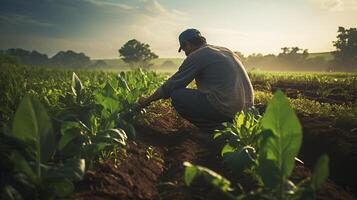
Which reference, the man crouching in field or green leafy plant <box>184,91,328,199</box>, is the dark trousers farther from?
green leafy plant <box>184,91,328,199</box>

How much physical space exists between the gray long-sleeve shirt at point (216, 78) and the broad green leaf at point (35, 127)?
244 cm

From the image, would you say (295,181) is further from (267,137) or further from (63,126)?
(63,126)

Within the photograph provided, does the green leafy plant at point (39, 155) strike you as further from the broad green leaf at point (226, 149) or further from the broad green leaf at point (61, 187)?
the broad green leaf at point (226, 149)

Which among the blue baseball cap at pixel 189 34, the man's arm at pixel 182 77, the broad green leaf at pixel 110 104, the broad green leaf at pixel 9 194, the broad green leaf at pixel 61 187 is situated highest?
the blue baseball cap at pixel 189 34

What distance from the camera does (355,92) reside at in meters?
11.2

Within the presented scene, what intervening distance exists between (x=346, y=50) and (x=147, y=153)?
55063 mm

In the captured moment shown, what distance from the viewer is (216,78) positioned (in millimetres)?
4285

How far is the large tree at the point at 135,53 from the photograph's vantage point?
7769 centimetres

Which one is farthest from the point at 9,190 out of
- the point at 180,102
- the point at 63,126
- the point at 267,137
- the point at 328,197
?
the point at 180,102

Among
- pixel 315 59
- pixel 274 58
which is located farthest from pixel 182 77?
pixel 274 58

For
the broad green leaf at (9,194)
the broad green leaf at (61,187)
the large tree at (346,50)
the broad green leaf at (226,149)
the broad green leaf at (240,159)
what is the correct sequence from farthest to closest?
the large tree at (346,50)
the broad green leaf at (226,149)
the broad green leaf at (240,159)
the broad green leaf at (61,187)
the broad green leaf at (9,194)

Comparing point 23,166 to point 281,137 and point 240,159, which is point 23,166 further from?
point 240,159

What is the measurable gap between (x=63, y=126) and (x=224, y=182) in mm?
1184

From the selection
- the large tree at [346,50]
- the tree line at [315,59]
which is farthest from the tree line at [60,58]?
the large tree at [346,50]
